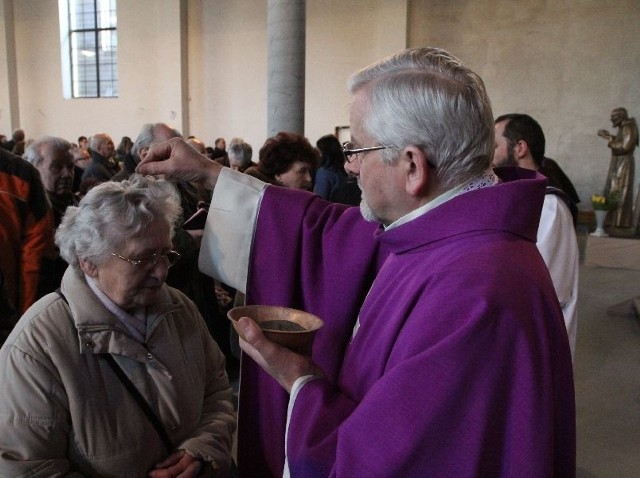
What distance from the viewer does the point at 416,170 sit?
1.23 m

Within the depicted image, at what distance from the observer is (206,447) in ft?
6.49

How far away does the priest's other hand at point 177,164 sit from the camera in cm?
194

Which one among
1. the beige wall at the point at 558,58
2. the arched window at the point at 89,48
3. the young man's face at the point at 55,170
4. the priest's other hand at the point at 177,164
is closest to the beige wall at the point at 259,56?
the beige wall at the point at 558,58

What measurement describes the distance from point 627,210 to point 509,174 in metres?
9.47

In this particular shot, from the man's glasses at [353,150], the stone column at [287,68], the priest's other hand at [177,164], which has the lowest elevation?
the priest's other hand at [177,164]

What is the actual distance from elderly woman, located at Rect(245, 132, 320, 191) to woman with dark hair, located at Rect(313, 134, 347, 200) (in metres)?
1.17

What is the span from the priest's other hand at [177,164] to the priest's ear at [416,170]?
93 centimetres

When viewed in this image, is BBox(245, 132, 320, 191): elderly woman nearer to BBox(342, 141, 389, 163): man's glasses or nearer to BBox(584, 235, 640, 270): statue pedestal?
BBox(342, 141, 389, 163): man's glasses

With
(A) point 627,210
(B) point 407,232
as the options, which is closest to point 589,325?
(A) point 627,210

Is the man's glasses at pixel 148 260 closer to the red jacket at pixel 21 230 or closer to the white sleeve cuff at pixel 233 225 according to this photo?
the white sleeve cuff at pixel 233 225

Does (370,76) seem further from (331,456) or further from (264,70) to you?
(264,70)

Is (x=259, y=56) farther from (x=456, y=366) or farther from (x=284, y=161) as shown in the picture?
(x=456, y=366)

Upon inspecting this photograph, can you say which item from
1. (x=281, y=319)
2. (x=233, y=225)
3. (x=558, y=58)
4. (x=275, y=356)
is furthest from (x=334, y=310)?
(x=558, y=58)

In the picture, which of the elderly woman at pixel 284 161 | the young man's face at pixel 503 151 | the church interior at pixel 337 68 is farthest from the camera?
the church interior at pixel 337 68
